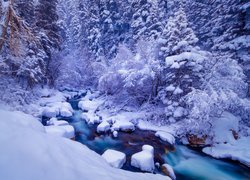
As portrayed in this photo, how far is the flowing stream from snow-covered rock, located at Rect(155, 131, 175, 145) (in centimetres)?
23

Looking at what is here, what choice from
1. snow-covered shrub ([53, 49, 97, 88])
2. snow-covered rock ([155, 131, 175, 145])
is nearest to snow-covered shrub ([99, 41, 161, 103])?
snow-covered rock ([155, 131, 175, 145])

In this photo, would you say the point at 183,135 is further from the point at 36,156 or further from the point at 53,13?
the point at 53,13

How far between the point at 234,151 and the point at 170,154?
10.5ft

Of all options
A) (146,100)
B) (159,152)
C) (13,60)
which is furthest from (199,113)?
(13,60)

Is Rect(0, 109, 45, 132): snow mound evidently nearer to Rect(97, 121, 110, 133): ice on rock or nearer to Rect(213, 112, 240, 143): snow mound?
Rect(97, 121, 110, 133): ice on rock

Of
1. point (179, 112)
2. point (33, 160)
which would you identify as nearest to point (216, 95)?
point (179, 112)

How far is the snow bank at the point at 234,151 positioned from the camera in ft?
29.1

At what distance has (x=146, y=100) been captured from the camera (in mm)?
14727

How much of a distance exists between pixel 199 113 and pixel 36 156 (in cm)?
868

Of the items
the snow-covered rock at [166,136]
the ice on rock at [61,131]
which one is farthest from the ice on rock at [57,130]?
the snow-covered rock at [166,136]

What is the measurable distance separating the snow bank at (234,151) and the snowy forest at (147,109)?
0.05 meters

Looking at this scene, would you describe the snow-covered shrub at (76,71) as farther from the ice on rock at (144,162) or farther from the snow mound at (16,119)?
the snow mound at (16,119)

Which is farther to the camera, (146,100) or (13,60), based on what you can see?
(146,100)

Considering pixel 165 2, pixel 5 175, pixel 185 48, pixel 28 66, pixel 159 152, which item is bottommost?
pixel 159 152
